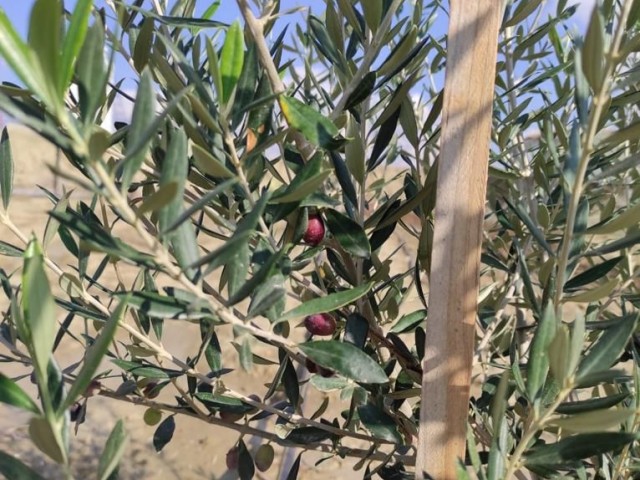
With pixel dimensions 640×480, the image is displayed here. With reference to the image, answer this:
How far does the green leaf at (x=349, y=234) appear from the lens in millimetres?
551

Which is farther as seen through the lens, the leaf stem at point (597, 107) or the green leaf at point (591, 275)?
the green leaf at point (591, 275)

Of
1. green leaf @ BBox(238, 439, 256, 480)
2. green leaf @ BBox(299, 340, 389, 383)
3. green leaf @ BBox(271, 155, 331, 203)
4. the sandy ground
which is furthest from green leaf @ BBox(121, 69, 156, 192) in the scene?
the sandy ground

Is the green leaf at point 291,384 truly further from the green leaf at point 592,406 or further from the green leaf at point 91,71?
the green leaf at point 91,71

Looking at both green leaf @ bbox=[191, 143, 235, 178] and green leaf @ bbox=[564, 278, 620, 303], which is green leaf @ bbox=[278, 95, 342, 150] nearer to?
green leaf @ bbox=[191, 143, 235, 178]

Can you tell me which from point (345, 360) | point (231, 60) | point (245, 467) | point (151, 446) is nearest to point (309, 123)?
point (231, 60)

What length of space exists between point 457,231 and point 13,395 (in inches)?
12.0

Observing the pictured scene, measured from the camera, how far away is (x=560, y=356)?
383 millimetres

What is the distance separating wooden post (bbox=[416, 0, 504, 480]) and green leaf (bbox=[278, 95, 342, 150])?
8 cm

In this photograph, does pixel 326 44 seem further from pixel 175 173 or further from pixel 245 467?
pixel 245 467

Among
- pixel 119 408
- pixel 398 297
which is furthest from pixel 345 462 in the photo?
pixel 398 297

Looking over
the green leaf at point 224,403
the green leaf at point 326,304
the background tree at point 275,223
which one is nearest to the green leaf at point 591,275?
the background tree at point 275,223

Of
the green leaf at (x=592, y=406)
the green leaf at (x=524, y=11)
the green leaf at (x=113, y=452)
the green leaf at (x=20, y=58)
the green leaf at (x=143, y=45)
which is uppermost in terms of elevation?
the green leaf at (x=524, y=11)

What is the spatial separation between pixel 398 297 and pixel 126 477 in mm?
1725

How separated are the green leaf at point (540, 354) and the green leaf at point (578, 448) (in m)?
0.05
